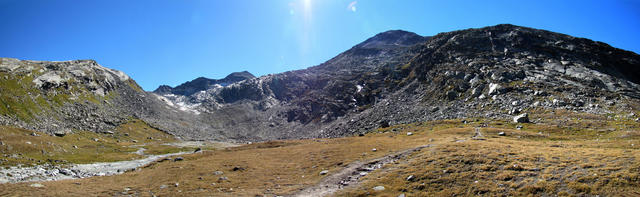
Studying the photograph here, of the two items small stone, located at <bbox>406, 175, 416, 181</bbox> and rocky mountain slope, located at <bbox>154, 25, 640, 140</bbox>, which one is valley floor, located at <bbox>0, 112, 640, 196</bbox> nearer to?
small stone, located at <bbox>406, 175, 416, 181</bbox>

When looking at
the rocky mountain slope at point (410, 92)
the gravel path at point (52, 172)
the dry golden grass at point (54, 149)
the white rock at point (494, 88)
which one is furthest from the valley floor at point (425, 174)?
the white rock at point (494, 88)

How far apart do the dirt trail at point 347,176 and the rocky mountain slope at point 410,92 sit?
5667cm

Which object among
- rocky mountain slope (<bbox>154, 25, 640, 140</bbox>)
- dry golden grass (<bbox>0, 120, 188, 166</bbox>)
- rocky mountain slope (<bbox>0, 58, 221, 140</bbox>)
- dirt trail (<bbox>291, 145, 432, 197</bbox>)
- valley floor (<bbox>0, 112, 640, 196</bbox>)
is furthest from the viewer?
rocky mountain slope (<bbox>0, 58, 221, 140</bbox>)

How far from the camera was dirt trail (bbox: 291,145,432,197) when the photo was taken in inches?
1057

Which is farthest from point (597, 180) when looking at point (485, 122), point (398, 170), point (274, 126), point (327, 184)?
point (274, 126)

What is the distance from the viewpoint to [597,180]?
1812 cm

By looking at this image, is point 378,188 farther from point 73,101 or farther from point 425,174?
point 73,101

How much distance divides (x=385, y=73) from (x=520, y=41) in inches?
3044

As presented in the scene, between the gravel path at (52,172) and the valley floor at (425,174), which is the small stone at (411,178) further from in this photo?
the gravel path at (52,172)

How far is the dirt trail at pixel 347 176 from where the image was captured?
26.8 meters

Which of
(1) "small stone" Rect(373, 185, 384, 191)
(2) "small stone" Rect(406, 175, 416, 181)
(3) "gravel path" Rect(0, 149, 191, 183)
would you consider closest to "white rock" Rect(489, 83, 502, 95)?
(2) "small stone" Rect(406, 175, 416, 181)

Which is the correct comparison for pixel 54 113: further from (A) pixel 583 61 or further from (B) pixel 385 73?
(A) pixel 583 61

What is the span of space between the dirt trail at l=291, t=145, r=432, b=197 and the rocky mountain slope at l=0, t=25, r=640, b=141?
5667 cm

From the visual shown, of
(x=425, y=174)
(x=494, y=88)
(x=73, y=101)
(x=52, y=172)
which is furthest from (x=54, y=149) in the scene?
(x=494, y=88)
